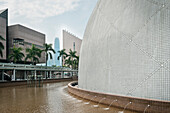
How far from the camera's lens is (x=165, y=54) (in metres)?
8.38

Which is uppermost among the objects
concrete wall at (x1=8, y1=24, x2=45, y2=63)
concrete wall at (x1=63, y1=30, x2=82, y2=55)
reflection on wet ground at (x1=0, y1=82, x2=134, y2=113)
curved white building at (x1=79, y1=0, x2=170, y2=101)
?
concrete wall at (x1=63, y1=30, x2=82, y2=55)

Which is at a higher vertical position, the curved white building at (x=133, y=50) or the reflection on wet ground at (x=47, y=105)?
the curved white building at (x=133, y=50)

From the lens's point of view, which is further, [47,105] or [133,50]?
[47,105]

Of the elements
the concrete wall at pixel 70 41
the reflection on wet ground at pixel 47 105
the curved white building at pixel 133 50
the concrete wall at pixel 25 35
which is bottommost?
the reflection on wet ground at pixel 47 105

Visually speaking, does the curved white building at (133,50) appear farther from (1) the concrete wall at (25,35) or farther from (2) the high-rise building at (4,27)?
(1) the concrete wall at (25,35)

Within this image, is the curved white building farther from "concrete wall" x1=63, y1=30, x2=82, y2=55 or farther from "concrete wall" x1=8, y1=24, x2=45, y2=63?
"concrete wall" x1=63, y1=30, x2=82, y2=55

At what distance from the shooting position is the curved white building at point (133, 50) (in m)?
8.50

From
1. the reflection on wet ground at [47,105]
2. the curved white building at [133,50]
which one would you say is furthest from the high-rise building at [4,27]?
the curved white building at [133,50]

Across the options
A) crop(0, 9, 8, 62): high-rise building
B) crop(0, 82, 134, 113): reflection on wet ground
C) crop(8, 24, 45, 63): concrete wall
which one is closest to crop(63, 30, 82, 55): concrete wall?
crop(8, 24, 45, 63): concrete wall

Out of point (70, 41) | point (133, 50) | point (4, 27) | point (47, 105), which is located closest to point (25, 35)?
point (4, 27)

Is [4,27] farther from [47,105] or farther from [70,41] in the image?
[70,41]

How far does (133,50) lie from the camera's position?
31.5ft

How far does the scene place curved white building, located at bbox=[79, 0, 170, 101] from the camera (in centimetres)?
850

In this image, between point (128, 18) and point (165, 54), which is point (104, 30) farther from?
point (165, 54)
